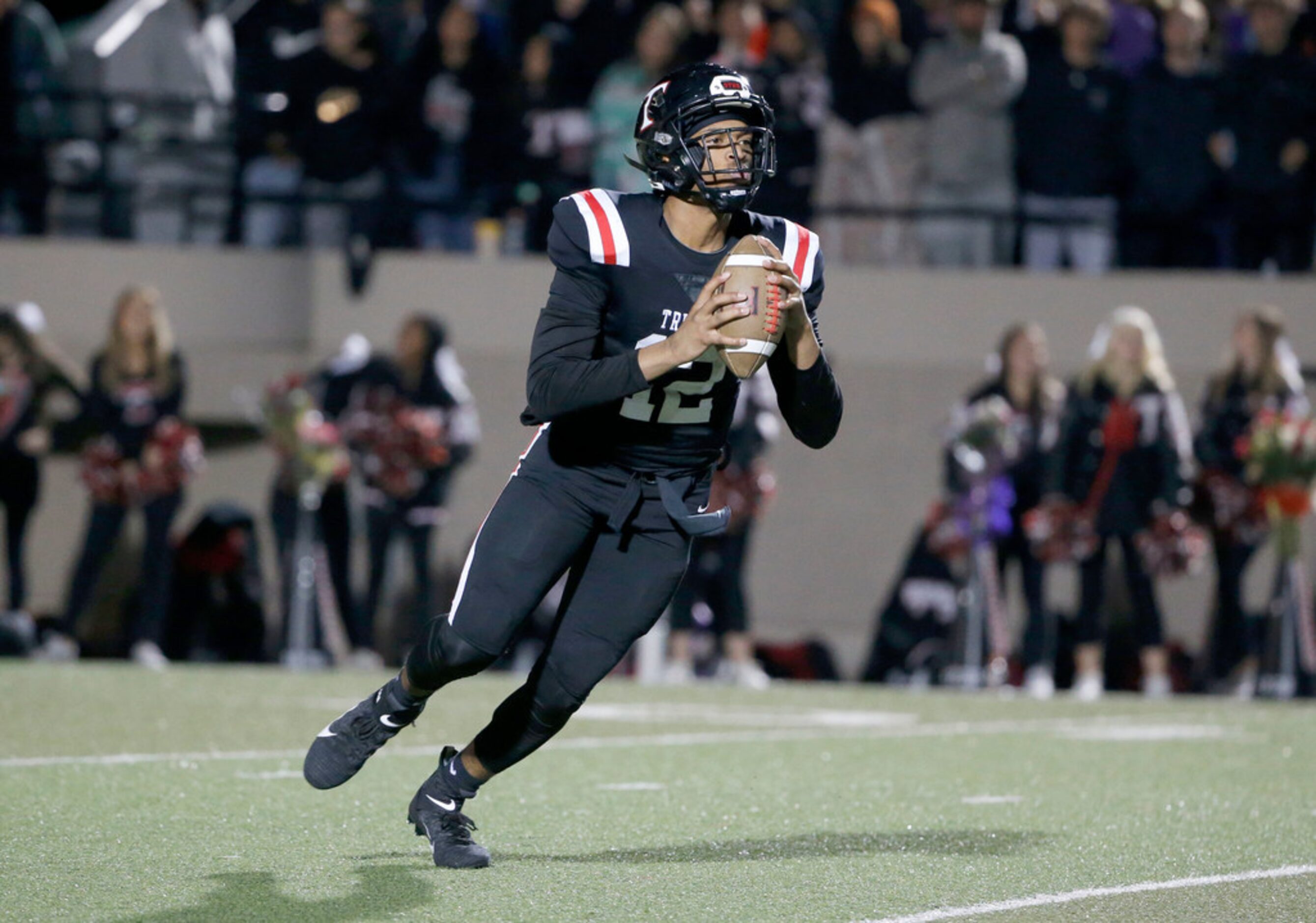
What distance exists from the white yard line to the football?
3296 millimetres

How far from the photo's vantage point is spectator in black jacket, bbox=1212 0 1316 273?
505 inches

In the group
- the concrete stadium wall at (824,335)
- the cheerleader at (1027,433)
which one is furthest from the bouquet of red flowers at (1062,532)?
the concrete stadium wall at (824,335)

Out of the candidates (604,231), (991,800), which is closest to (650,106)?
(604,231)

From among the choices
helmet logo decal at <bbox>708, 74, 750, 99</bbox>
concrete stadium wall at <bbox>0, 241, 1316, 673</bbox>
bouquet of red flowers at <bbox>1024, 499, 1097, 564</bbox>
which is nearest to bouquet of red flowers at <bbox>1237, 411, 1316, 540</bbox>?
bouquet of red flowers at <bbox>1024, 499, 1097, 564</bbox>

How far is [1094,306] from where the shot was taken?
13.6 metres

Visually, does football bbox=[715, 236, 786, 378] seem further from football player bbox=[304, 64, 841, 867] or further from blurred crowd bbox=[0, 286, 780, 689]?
blurred crowd bbox=[0, 286, 780, 689]

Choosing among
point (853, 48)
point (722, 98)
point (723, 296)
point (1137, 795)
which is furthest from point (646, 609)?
point (853, 48)

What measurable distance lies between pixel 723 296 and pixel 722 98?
0.56 m

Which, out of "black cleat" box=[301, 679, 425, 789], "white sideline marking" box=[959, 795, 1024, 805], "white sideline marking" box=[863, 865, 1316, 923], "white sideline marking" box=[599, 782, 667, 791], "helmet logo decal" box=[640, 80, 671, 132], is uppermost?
"helmet logo decal" box=[640, 80, 671, 132]

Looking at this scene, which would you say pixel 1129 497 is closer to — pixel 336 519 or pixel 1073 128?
pixel 1073 128

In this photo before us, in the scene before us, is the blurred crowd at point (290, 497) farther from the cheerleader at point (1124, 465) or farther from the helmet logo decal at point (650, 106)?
the helmet logo decal at point (650, 106)

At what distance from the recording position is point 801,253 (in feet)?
17.4

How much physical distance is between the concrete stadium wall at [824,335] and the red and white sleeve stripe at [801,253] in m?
8.28

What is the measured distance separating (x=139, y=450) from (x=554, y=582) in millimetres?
7268
